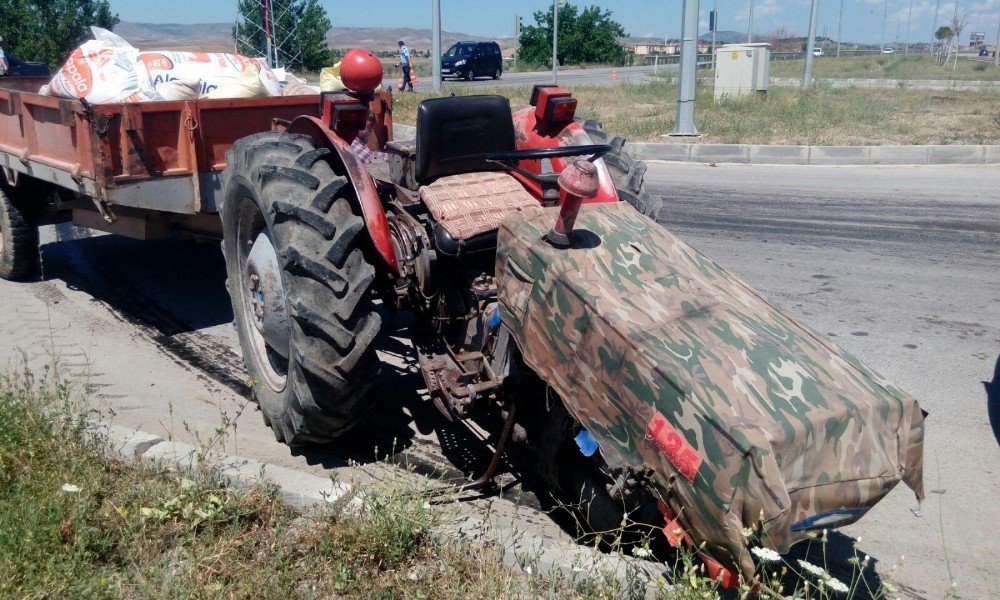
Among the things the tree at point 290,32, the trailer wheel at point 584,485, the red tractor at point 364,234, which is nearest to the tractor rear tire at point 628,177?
the red tractor at point 364,234

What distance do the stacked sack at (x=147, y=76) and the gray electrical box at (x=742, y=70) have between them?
50.8 feet

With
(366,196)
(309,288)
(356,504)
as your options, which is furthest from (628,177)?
(356,504)

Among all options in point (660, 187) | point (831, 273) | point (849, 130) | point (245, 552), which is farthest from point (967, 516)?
point (849, 130)

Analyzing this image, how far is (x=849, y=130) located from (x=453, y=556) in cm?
1416

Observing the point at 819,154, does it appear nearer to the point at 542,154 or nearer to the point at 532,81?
the point at 542,154

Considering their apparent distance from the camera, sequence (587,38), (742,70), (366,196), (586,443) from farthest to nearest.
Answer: (587,38), (742,70), (366,196), (586,443)

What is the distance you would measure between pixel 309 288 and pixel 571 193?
1271mm

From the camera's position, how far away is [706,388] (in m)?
2.76

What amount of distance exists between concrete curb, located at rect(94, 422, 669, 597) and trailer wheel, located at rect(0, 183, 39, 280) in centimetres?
353

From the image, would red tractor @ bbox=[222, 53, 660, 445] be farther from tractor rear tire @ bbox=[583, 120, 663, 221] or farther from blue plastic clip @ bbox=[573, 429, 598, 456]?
blue plastic clip @ bbox=[573, 429, 598, 456]

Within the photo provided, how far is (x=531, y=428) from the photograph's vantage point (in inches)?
142

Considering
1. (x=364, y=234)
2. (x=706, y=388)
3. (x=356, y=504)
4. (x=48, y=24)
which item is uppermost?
(x=48, y=24)

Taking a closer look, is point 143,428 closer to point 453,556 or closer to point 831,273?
point 453,556

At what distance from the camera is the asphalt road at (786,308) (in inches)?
153
